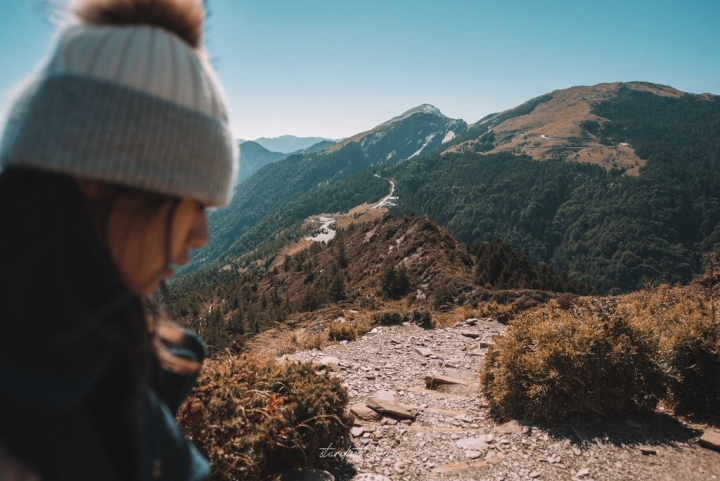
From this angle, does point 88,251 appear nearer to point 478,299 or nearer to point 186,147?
point 186,147

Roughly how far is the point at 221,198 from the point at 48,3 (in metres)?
0.87

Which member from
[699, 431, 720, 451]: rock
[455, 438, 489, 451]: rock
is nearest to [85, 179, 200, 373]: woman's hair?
[455, 438, 489, 451]: rock

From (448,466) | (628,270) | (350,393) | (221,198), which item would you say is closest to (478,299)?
(350,393)

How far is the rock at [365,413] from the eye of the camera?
205 inches

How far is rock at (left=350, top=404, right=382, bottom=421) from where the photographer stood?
17.1ft

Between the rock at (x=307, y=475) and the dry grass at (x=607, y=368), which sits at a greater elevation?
the dry grass at (x=607, y=368)

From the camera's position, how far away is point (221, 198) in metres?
1.26

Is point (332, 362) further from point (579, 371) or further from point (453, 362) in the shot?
point (579, 371)

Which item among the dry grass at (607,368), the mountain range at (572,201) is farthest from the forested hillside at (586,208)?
the dry grass at (607,368)

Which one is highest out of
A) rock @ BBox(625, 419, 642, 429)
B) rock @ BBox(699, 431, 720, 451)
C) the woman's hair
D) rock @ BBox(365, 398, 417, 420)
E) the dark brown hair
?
the dark brown hair

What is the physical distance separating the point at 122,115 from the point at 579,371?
5.58 meters

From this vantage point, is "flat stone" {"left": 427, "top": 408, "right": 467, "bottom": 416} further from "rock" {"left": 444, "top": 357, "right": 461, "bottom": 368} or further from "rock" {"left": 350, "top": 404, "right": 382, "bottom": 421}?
"rock" {"left": 444, "top": 357, "right": 461, "bottom": 368}

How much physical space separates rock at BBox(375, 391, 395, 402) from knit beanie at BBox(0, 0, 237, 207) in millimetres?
5461

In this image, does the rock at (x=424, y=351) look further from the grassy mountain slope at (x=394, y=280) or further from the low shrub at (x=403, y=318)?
the grassy mountain slope at (x=394, y=280)
